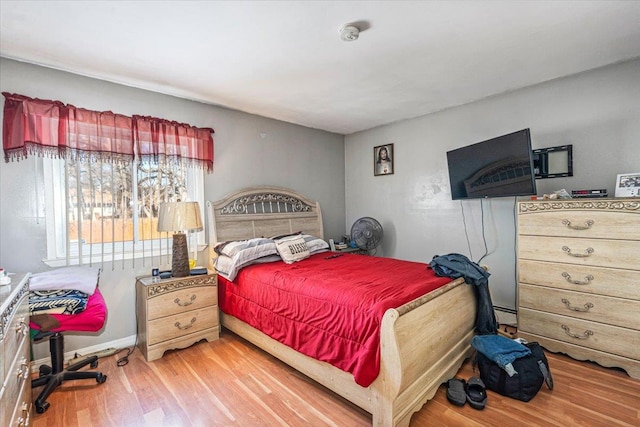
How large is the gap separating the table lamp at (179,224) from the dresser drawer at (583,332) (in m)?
3.13

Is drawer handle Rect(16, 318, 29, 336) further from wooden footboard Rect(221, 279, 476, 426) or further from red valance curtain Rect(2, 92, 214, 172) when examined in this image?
wooden footboard Rect(221, 279, 476, 426)

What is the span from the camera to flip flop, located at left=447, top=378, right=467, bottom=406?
1968mm

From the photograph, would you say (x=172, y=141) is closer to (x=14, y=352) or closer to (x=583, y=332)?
(x=14, y=352)

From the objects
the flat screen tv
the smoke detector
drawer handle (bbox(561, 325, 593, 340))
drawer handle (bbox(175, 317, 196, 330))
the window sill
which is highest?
the smoke detector

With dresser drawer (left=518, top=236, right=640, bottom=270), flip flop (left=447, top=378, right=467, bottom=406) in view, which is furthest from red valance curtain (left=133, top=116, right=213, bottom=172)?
dresser drawer (left=518, top=236, right=640, bottom=270)

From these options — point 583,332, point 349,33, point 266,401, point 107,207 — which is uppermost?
point 349,33

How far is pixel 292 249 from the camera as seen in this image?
3.16 m

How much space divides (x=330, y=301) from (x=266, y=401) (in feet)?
2.61

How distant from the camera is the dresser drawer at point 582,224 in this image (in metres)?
2.26

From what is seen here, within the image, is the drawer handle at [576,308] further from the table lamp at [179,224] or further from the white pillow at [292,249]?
the table lamp at [179,224]

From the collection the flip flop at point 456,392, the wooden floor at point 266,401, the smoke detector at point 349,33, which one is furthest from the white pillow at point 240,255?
the smoke detector at point 349,33

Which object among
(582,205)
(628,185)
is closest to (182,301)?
(582,205)

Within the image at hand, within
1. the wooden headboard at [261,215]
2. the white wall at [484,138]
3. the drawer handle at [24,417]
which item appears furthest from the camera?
the wooden headboard at [261,215]

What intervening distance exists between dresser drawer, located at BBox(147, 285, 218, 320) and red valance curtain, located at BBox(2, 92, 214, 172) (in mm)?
1312
